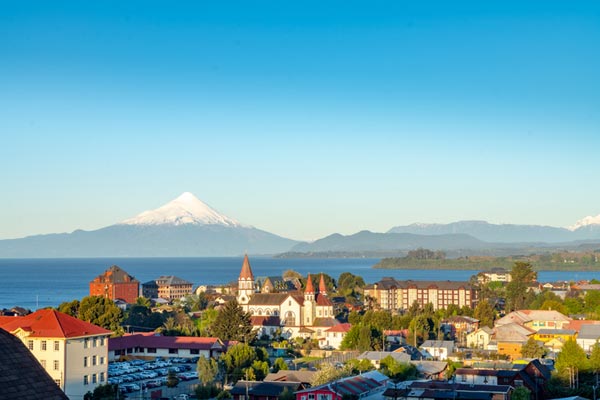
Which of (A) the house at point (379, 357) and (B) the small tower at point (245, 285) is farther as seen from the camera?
(B) the small tower at point (245, 285)

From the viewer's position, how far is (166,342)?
143 ft

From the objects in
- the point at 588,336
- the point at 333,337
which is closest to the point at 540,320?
the point at 588,336

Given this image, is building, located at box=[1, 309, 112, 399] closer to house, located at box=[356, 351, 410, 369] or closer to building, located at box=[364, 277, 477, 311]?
house, located at box=[356, 351, 410, 369]

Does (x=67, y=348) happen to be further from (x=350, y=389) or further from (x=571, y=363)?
(x=571, y=363)

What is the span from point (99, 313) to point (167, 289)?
61500 mm

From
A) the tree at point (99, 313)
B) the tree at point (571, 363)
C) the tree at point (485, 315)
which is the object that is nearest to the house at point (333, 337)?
the tree at point (485, 315)

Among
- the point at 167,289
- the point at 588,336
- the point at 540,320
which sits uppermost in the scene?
the point at 167,289

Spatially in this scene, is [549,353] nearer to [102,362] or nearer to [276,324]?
[276,324]

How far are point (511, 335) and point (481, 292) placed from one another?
38.3 m

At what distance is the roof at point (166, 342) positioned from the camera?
42500mm

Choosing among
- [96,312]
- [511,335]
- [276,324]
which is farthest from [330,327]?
[96,312]

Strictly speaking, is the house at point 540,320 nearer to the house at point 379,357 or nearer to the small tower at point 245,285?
the house at point 379,357

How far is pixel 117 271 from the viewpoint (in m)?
89.7

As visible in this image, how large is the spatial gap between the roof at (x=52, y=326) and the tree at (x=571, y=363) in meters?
18.7
